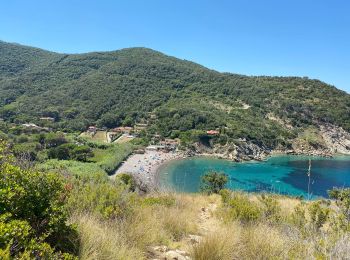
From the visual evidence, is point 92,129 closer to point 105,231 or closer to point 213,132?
point 213,132

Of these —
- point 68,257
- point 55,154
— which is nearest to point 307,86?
point 55,154

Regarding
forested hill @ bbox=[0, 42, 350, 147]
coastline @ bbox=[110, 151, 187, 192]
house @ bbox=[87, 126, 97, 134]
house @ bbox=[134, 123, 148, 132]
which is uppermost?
forested hill @ bbox=[0, 42, 350, 147]

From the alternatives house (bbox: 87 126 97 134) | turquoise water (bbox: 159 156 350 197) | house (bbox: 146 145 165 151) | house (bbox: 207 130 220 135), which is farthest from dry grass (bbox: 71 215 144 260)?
house (bbox: 87 126 97 134)

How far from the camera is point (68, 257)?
2.55 m

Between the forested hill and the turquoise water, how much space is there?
12571mm

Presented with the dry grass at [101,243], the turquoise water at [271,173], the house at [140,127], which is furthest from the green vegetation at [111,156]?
the dry grass at [101,243]

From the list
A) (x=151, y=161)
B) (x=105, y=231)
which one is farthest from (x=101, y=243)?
(x=151, y=161)

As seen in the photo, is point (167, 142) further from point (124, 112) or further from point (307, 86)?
point (307, 86)

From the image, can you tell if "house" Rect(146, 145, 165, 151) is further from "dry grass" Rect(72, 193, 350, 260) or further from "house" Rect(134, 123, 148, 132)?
"dry grass" Rect(72, 193, 350, 260)

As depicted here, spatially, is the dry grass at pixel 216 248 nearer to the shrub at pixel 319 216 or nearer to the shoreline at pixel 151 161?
the shrub at pixel 319 216

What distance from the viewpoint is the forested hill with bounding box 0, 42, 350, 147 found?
88.0 m

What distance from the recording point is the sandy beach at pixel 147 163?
52.4m

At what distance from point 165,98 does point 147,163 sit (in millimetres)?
52011

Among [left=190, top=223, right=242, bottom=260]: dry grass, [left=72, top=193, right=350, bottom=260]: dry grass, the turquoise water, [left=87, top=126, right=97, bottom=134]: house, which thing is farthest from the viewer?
[left=87, top=126, right=97, bottom=134]: house
